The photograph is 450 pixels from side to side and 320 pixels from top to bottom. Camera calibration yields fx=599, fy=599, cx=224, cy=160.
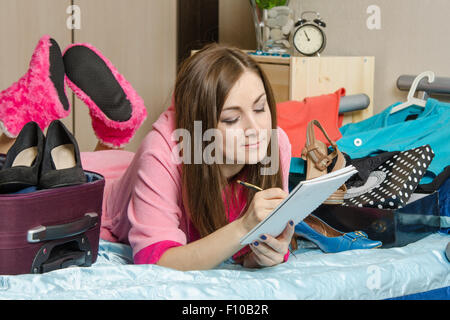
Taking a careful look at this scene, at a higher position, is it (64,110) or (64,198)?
(64,110)

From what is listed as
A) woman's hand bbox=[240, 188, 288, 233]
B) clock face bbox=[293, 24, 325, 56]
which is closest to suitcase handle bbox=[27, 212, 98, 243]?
woman's hand bbox=[240, 188, 288, 233]

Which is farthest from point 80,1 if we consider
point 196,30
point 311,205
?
point 311,205

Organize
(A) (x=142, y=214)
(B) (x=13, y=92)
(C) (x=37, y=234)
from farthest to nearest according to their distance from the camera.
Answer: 1. (B) (x=13, y=92)
2. (A) (x=142, y=214)
3. (C) (x=37, y=234)

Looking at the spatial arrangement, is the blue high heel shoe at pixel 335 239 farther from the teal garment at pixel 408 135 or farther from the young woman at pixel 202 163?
the teal garment at pixel 408 135

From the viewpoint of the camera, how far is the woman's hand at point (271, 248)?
1063 millimetres

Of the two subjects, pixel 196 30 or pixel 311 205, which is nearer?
pixel 311 205

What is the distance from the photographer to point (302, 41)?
2.34 m

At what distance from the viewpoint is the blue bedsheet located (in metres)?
0.98

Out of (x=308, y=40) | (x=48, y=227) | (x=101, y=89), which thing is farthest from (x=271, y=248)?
(x=308, y=40)

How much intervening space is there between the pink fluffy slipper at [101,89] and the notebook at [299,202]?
66cm

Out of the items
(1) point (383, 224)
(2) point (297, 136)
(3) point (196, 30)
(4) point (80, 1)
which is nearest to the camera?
(1) point (383, 224)

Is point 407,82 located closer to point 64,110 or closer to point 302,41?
point 302,41
